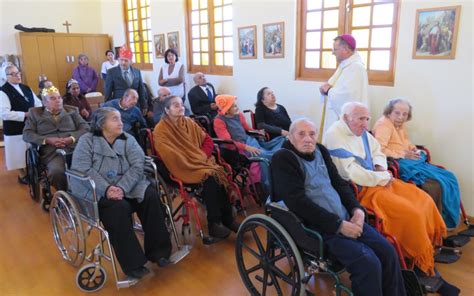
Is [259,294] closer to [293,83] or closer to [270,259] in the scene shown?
[270,259]

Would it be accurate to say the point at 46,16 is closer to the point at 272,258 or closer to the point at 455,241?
the point at 272,258

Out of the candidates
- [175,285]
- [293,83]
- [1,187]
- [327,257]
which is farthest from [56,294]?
[293,83]

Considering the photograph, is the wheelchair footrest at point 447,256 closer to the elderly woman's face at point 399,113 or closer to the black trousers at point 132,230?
the elderly woman's face at point 399,113

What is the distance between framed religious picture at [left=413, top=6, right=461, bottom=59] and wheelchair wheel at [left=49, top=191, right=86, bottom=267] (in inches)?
112

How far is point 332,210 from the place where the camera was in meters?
1.88

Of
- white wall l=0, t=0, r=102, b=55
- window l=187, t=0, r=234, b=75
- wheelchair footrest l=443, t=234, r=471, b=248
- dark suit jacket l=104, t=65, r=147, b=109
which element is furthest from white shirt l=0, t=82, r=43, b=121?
wheelchair footrest l=443, t=234, r=471, b=248

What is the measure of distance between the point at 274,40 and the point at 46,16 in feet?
16.9

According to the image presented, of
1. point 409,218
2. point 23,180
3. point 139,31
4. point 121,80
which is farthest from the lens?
point 139,31

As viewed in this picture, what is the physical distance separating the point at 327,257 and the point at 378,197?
0.65 meters

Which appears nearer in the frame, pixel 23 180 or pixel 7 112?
pixel 7 112

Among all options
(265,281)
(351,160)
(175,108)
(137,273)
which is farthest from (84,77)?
(265,281)

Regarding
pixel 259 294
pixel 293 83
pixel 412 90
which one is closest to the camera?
pixel 259 294

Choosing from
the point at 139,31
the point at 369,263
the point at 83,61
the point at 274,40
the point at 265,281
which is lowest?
the point at 265,281

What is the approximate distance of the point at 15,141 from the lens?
148 inches
